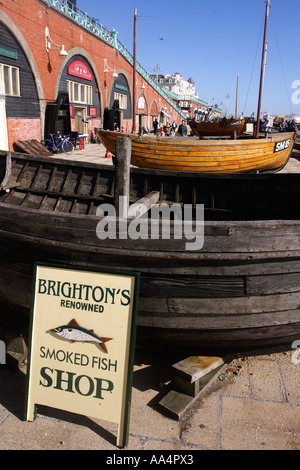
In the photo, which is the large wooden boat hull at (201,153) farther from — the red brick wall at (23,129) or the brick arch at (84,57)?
the brick arch at (84,57)

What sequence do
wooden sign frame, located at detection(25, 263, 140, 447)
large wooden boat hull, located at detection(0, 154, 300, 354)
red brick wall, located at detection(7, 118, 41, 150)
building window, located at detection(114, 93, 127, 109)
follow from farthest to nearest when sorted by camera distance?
building window, located at detection(114, 93, 127, 109)
red brick wall, located at detection(7, 118, 41, 150)
large wooden boat hull, located at detection(0, 154, 300, 354)
wooden sign frame, located at detection(25, 263, 140, 447)

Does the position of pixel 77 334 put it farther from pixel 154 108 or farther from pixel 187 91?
pixel 187 91

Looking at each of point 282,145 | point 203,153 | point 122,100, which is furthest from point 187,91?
point 203,153

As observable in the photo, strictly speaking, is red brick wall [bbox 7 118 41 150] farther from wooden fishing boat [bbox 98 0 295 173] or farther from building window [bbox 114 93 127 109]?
building window [bbox 114 93 127 109]

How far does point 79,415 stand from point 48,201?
381 centimetres

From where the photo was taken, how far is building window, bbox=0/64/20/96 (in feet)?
48.9

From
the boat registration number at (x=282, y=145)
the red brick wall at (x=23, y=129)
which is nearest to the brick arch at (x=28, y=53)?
the red brick wall at (x=23, y=129)

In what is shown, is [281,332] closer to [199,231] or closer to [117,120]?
[199,231]

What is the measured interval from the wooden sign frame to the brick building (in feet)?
33.8

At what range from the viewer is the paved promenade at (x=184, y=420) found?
2.67 meters

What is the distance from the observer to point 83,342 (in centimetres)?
269

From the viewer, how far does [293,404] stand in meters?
3.11

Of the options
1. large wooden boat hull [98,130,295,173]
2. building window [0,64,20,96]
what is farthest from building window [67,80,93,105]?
large wooden boat hull [98,130,295,173]

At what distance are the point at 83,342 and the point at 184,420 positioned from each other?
109cm
